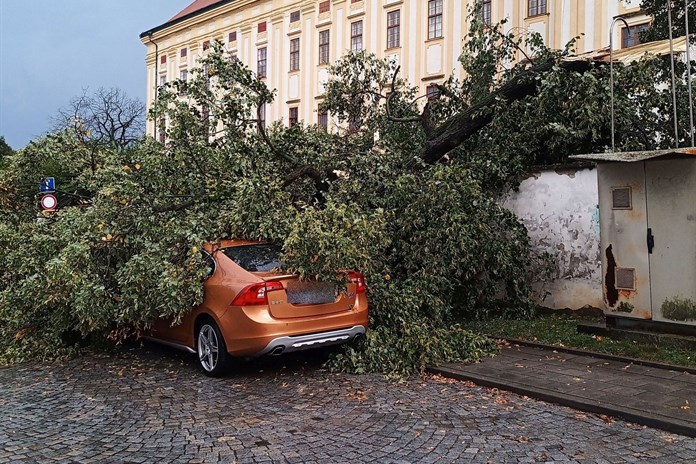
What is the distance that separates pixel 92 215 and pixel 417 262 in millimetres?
4130

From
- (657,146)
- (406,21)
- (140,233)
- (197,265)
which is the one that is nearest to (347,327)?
(197,265)

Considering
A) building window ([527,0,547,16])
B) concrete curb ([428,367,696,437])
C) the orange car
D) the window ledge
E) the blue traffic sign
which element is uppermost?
building window ([527,0,547,16])

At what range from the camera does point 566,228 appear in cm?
1009

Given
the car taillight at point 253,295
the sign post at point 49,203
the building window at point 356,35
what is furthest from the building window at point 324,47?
the car taillight at point 253,295

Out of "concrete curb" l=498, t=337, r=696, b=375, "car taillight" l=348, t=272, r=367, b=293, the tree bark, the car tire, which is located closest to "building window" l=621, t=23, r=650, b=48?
the tree bark

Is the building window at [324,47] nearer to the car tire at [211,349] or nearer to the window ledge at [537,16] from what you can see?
the window ledge at [537,16]

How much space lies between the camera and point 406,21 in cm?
3080

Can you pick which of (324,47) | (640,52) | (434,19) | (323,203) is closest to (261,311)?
(323,203)

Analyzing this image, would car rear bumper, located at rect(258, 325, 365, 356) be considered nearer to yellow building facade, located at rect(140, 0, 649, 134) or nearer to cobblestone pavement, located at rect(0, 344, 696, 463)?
cobblestone pavement, located at rect(0, 344, 696, 463)

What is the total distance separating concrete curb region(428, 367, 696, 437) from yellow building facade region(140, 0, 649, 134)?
16.9 m

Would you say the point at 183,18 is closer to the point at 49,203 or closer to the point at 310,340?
the point at 49,203

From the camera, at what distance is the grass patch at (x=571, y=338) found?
7137mm

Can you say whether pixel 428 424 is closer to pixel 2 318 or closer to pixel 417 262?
pixel 417 262

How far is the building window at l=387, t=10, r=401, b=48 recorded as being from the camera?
31297 millimetres
